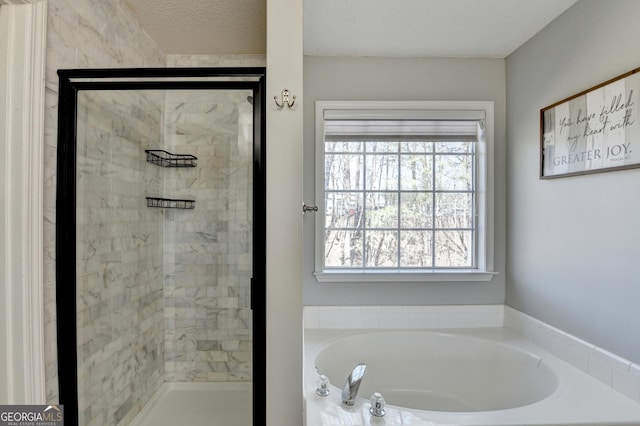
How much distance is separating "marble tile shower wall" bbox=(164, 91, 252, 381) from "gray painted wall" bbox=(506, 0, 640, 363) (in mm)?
1594

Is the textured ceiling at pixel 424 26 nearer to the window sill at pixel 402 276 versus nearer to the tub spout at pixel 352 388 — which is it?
the window sill at pixel 402 276

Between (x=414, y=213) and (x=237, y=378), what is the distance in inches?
58.7

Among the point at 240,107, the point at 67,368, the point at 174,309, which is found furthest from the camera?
the point at 174,309

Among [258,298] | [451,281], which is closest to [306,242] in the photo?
[258,298]

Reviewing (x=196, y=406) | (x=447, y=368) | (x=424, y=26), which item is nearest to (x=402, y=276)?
(x=447, y=368)

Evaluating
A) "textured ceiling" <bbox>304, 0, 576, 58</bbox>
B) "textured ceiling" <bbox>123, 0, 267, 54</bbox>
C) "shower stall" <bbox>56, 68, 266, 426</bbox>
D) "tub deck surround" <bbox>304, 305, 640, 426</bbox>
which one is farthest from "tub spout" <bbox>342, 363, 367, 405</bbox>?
"textured ceiling" <bbox>123, 0, 267, 54</bbox>

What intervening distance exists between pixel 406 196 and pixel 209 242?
1.32m

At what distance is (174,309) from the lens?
186 centimetres

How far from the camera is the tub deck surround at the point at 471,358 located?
4.19ft

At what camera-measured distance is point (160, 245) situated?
1850 mm

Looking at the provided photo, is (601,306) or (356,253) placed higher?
(356,253)

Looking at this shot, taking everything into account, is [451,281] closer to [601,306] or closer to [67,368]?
[601,306]

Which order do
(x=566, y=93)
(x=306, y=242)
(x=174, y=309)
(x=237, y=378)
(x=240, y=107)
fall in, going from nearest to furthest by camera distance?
(x=240, y=107)
(x=237, y=378)
(x=566, y=93)
(x=174, y=309)
(x=306, y=242)

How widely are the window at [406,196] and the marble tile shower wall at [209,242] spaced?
30.3 inches
